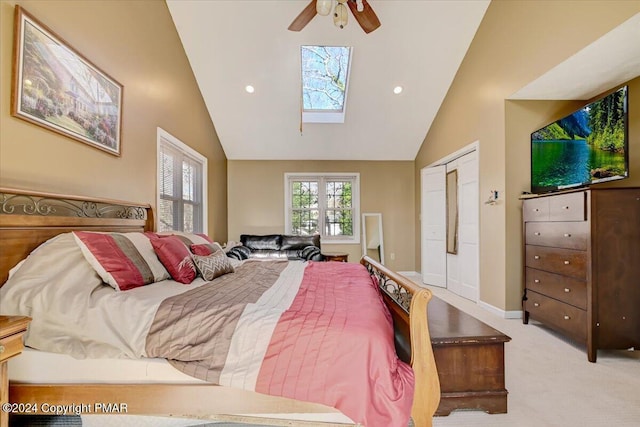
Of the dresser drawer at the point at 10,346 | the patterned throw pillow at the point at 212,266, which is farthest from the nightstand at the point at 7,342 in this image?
the patterned throw pillow at the point at 212,266

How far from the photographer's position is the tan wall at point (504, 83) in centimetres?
261

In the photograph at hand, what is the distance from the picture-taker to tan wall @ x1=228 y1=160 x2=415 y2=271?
601 centimetres

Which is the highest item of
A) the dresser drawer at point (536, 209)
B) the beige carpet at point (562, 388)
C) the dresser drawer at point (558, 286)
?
the dresser drawer at point (536, 209)

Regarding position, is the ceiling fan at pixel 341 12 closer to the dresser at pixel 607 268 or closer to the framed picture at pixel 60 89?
the framed picture at pixel 60 89

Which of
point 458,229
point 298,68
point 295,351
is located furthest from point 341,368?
point 298,68

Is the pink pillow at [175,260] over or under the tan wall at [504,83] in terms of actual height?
under

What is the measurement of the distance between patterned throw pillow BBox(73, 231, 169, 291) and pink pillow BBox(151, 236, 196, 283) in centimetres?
4

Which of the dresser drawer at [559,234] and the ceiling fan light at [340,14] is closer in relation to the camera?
the dresser drawer at [559,234]

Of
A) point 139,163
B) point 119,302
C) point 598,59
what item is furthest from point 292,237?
point 598,59

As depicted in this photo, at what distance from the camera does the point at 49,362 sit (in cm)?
139

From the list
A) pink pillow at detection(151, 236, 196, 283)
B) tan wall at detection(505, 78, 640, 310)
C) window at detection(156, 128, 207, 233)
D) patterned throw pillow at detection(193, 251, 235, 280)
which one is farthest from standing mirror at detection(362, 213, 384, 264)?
pink pillow at detection(151, 236, 196, 283)

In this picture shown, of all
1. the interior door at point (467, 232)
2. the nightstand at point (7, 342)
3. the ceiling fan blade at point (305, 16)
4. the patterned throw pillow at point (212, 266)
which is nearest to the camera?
the nightstand at point (7, 342)

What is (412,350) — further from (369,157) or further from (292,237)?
(369,157)

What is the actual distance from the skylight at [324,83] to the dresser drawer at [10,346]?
4537 mm
